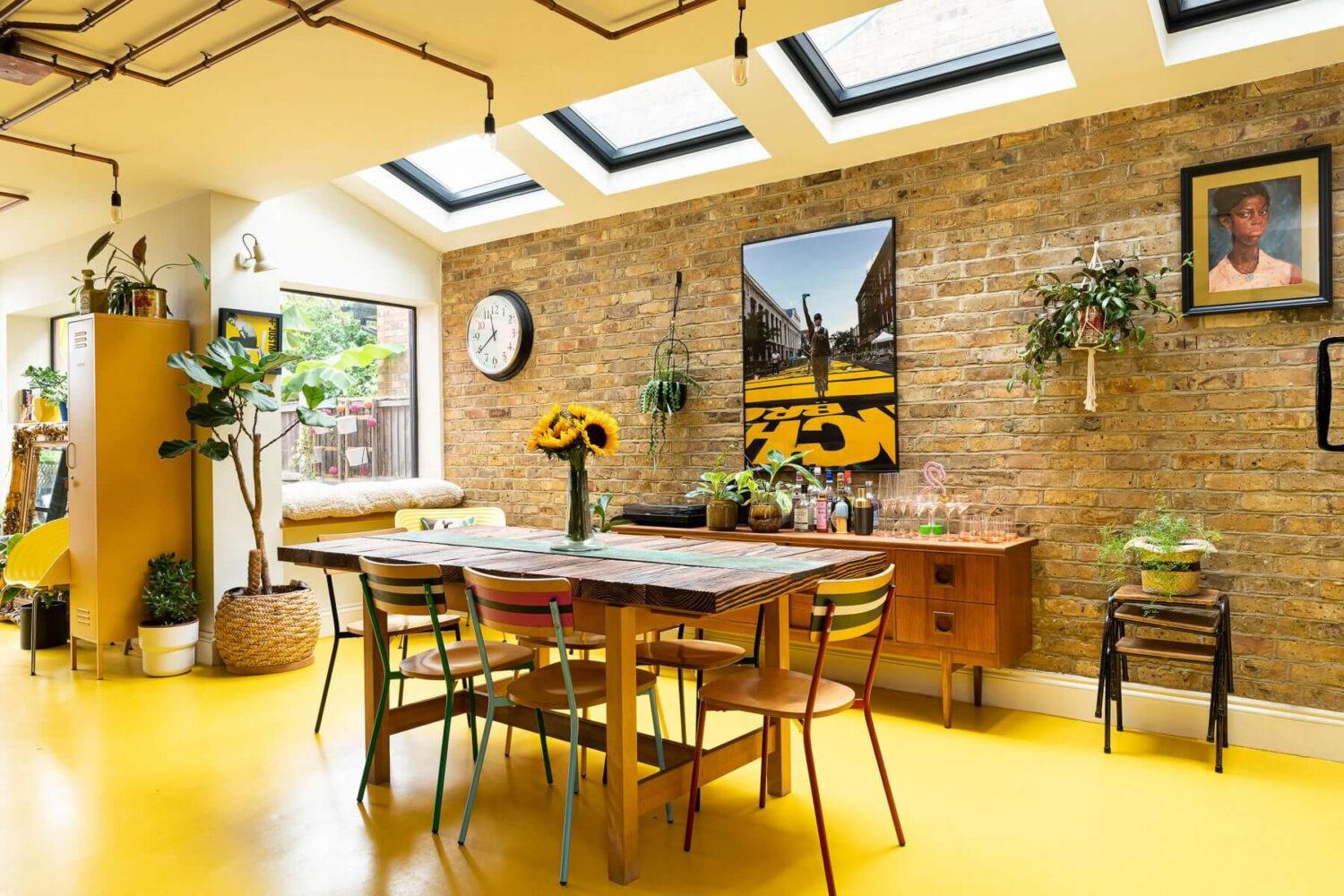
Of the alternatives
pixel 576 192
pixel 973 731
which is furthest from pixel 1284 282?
→ pixel 576 192

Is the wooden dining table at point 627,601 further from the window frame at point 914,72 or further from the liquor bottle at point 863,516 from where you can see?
the window frame at point 914,72

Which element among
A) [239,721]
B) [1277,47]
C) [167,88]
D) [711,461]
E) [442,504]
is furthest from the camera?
[442,504]

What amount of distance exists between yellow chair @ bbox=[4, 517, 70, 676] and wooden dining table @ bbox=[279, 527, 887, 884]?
2753mm

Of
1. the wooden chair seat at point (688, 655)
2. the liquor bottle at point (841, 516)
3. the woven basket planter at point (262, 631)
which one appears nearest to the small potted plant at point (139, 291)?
the woven basket planter at point (262, 631)

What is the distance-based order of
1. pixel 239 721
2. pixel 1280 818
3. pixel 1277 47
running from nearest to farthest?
pixel 1280 818, pixel 1277 47, pixel 239 721

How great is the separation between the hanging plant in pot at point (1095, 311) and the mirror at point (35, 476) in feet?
18.9

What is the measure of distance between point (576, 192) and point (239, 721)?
11.3 feet

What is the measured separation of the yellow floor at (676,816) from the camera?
2578 mm

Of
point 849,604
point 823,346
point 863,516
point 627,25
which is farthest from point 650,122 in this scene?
point 849,604

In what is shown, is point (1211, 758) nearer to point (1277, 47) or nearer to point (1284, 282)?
point (1284, 282)

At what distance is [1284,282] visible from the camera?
3.53m

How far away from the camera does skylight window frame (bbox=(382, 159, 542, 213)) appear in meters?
5.88

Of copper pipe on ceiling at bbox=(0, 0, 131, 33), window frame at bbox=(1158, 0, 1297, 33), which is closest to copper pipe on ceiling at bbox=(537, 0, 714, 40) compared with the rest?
copper pipe on ceiling at bbox=(0, 0, 131, 33)

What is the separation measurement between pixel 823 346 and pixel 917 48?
149 centimetres
